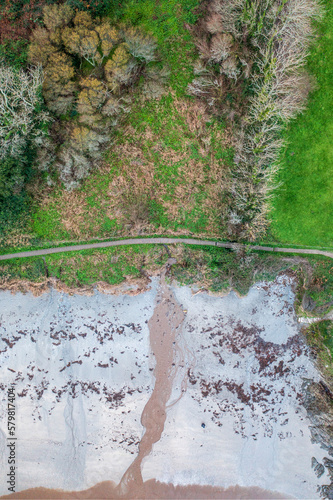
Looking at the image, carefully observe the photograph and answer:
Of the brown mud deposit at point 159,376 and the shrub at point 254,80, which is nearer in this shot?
the shrub at point 254,80

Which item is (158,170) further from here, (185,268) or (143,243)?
(185,268)

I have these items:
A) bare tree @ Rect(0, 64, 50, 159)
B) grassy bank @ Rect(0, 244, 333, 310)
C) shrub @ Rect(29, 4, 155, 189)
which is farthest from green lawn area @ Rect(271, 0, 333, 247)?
bare tree @ Rect(0, 64, 50, 159)

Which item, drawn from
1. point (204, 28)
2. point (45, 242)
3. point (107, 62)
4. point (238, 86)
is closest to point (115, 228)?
point (45, 242)

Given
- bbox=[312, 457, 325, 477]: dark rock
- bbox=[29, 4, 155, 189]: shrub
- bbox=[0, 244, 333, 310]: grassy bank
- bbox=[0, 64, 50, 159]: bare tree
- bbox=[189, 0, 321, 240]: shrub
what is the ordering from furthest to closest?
bbox=[312, 457, 325, 477]: dark rock < bbox=[0, 244, 333, 310]: grassy bank < bbox=[29, 4, 155, 189]: shrub < bbox=[189, 0, 321, 240]: shrub < bbox=[0, 64, 50, 159]: bare tree

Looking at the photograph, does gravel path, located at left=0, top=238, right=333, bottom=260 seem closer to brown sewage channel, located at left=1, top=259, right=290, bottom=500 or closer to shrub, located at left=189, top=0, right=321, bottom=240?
shrub, located at left=189, top=0, right=321, bottom=240

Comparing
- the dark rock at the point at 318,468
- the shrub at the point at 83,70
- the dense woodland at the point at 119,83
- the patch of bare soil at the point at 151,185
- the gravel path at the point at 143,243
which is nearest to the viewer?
the dense woodland at the point at 119,83

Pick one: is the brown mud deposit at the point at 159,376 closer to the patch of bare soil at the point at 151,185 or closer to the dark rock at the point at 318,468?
the patch of bare soil at the point at 151,185

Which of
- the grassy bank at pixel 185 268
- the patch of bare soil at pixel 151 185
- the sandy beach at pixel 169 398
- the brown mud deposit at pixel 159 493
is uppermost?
the patch of bare soil at pixel 151 185

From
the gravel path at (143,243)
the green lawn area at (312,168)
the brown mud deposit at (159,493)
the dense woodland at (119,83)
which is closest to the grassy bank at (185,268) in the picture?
the gravel path at (143,243)
